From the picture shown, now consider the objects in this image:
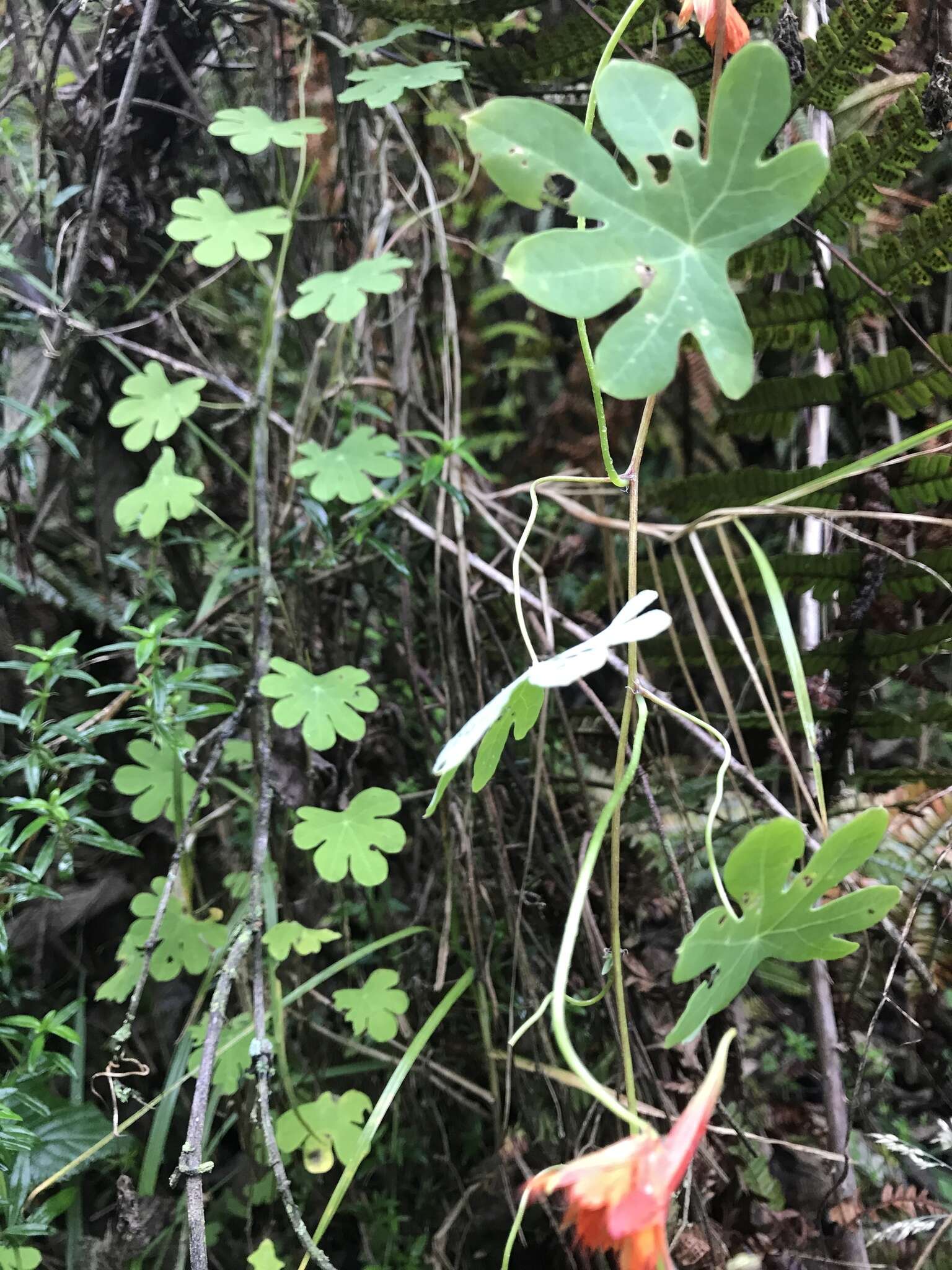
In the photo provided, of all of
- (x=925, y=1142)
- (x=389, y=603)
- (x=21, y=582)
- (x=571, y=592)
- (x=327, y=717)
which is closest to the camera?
(x=327, y=717)

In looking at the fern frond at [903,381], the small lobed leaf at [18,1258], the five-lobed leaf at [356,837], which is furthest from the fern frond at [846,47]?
the small lobed leaf at [18,1258]

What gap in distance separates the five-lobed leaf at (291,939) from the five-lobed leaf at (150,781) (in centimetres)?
21

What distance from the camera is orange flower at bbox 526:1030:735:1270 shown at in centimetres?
39

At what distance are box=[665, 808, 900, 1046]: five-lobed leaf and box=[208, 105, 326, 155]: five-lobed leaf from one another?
1.11 meters

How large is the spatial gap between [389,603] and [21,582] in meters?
0.56

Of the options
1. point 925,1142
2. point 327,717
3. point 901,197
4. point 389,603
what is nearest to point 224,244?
point 389,603

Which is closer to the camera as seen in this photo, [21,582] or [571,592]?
[21,582]

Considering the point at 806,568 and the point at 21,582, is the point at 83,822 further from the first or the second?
the point at 806,568

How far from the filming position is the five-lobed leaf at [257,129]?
3.73 feet

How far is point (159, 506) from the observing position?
1.13 metres

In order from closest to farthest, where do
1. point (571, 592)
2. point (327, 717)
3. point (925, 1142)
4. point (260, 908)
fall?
point (260, 908)
point (327, 717)
point (925, 1142)
point (571, 592)

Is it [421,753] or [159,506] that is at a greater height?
[159,506]

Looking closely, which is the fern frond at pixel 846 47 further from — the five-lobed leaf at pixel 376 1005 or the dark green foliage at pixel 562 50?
the five-lobed leaf at pixel 376 1005

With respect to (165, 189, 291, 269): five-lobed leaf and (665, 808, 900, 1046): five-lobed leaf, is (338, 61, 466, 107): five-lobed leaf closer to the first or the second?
(165, 189, 291, 269): five-lobed leaf
